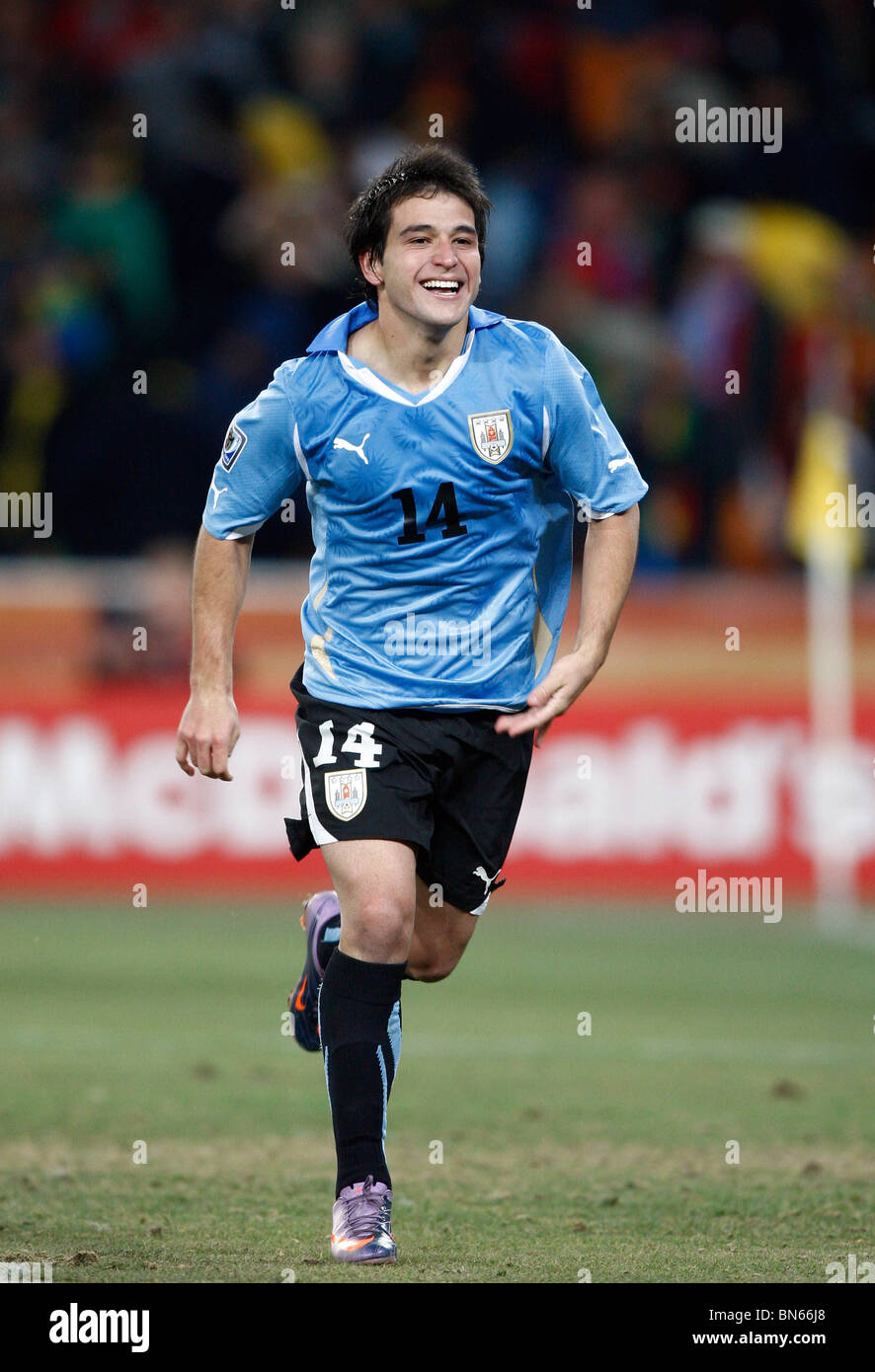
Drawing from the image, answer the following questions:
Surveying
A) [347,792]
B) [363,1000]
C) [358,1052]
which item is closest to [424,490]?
[347,792]

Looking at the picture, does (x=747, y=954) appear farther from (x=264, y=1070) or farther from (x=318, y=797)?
(x=318, y=797)

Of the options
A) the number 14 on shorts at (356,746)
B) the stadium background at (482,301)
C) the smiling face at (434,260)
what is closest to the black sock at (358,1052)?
the number 14 on shorts at (356,746)

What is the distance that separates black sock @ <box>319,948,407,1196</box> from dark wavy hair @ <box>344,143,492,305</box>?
174 centimetres

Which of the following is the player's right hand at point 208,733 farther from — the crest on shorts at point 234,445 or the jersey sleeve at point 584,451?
the jersey sleeve at point 584,451

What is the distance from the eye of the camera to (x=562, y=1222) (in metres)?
5.28

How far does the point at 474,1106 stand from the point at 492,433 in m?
2.97

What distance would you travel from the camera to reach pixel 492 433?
16.9ft

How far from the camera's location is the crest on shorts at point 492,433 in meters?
5.14

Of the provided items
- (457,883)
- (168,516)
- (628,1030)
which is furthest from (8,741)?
(457,883)

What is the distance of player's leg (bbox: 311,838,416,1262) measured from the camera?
16.1ft

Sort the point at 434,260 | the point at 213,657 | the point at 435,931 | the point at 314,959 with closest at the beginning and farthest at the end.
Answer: the point at 434,260 → the point at 213,657 → the point at 435,931 → the point at 314,959

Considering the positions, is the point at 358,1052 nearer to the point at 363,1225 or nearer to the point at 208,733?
the point at 363,1225

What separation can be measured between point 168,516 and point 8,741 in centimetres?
190

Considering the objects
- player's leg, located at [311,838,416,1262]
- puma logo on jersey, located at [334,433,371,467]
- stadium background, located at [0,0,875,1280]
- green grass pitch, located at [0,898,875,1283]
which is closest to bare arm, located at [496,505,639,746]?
player's leg, located at [311,838,416,1262]
